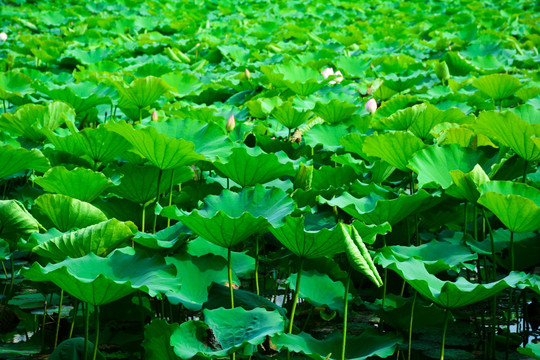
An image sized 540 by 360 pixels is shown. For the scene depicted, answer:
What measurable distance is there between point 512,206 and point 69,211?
1006 mm

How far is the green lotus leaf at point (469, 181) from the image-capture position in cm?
141

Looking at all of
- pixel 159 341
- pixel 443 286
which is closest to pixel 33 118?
pixel 159 341

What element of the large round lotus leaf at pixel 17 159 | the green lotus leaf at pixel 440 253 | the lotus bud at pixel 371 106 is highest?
the lotus bud at pixel 371 106

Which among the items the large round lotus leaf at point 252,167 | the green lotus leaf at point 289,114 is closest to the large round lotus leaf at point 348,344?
the large round lotus leaf at point 252,167

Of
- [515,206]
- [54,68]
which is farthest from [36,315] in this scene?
[54,68]

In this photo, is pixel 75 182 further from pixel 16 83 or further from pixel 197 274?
pixel 16 83

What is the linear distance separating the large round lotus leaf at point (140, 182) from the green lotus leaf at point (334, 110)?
2.40 ft

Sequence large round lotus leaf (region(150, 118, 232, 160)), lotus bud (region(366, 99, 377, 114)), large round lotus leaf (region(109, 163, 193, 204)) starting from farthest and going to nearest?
lotus bud (region(366, 99, 377, 114)), large round lotus leaf (region(150, 118, 232, 160)), large round lotus leaf (region(109, 163, 193, 204))

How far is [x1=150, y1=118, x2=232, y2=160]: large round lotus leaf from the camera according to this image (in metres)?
1.76

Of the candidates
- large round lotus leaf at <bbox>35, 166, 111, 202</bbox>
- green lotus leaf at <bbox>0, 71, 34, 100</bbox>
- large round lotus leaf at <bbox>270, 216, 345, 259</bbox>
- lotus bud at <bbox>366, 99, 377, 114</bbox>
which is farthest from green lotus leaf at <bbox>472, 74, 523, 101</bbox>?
green lotus leaf at <bbox>0, 71, 34, 100</bbox>

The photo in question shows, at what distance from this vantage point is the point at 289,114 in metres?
2.20

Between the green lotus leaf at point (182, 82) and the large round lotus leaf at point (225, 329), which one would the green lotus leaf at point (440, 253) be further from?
the green lotus leaf at point (182, 82)

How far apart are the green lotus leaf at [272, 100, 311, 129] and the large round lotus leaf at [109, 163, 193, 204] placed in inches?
23.8

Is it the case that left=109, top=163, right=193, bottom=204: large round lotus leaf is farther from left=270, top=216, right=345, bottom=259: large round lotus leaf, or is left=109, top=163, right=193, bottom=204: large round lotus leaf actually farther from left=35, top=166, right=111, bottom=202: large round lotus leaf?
left=270, top=216, right=345, bottom=259: large round lotus leaf
